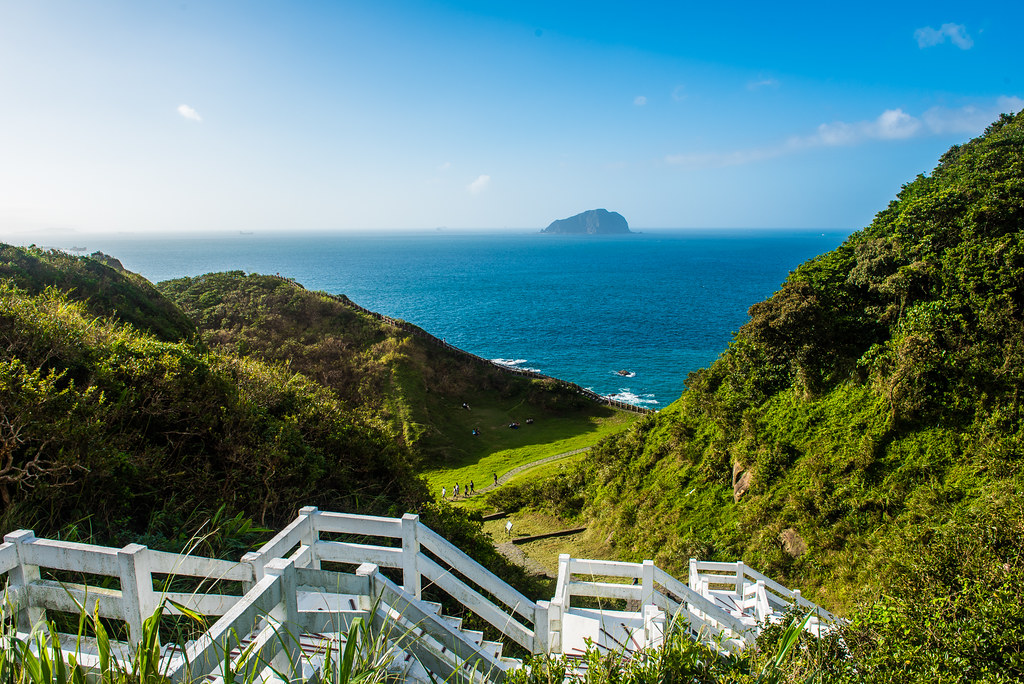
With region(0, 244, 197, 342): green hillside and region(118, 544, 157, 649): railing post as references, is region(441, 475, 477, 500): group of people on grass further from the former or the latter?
region(118, 544, 157, 649): railing post

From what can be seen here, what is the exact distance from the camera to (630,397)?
171ft

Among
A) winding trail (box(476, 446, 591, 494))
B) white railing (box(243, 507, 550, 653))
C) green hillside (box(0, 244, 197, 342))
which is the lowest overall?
winding trail (box(476, 446, 591, 494))

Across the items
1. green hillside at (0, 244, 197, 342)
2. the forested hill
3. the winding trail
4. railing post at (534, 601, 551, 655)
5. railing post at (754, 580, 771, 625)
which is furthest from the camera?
the winding trail

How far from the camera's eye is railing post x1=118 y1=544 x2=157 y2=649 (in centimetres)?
402

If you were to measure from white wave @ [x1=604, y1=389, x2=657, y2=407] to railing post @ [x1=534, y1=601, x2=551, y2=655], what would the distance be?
45.4m

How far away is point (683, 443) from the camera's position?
2297 centimetres

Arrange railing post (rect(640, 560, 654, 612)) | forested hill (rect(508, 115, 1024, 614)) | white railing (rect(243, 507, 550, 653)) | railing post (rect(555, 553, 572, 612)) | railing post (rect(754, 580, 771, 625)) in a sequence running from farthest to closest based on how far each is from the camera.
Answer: forested hill (rect(508, 115, 1024, 614)), railing post (rect(754, 580, 771, 625)), railing post (rect(640, 560, 654, 612)), railing post (rect(555, 553, 572, 612)), white railing (rect(243, 507, 550, 653))

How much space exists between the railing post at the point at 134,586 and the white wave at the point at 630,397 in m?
47.8

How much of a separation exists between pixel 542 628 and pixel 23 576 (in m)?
4.57

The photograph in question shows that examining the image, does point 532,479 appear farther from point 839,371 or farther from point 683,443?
point 839,371

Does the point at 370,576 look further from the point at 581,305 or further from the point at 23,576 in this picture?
the point at 581,305

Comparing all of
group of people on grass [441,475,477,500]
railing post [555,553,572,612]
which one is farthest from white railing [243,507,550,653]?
group of people on grass [441,475,477,500]

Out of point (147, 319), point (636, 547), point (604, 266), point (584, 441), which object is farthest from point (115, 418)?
point (604, 266)

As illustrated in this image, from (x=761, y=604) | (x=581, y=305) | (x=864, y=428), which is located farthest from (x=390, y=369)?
(x=581, y=305)
